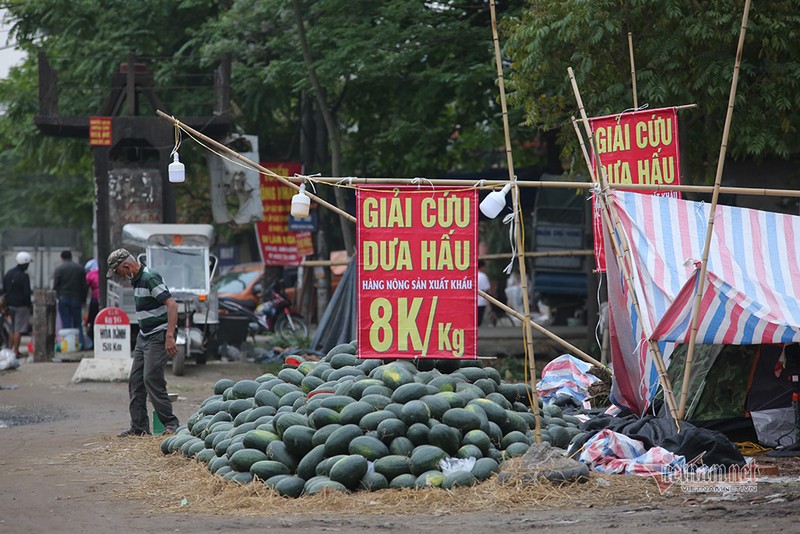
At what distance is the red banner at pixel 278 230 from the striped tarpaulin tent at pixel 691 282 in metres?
14.1

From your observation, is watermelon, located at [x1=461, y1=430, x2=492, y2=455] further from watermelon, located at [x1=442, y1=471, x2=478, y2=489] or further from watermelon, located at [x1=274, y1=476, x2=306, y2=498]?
watermelon, located at [x1=274, y1=476, x2=306, y2=498]

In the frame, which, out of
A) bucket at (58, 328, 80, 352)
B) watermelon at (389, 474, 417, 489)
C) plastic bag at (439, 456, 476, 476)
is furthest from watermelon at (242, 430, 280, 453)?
bucket at (58, 328, 80, 352)

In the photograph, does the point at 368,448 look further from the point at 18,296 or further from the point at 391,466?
the point at 18,296

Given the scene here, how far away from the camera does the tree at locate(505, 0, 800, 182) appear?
13.2 meters

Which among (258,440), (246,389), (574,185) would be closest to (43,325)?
(246,389)

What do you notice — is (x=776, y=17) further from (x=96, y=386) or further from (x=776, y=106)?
(x=96, y=386)

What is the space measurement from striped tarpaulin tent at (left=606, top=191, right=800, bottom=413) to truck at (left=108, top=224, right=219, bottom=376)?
10230 mm

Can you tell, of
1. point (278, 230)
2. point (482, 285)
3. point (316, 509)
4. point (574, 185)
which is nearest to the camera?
point (316, 509)

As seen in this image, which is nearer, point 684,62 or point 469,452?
point 469,452

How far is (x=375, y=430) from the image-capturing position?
8523 mm

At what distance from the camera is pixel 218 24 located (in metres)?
21.9

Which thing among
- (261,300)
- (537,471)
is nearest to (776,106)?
(537,471)

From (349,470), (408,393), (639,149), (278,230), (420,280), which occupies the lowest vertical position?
(349,470)

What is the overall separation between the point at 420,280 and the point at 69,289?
1472 centimetres
